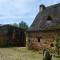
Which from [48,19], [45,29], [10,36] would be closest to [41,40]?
[45,29]

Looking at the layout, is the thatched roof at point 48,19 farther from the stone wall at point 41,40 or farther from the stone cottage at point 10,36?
the stone cottage at point 10,36

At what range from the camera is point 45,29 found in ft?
91.7

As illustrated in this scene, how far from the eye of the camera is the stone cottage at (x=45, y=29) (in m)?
27.4

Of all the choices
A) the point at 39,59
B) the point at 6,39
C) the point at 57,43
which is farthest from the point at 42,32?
the point at 6,39

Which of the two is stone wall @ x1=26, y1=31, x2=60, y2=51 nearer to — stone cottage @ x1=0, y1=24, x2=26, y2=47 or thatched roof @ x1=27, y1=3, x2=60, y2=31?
thatched roof @ x1=27, y1=3, x2=60, y2=31

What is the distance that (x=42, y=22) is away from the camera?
30438mm

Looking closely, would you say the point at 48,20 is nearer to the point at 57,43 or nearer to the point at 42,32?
the point at 42,32

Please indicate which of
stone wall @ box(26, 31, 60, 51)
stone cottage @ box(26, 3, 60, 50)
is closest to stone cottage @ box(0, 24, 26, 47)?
stone cottage @ box(26, 3, 60, 50)

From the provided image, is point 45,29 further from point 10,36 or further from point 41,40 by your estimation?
point 10,36

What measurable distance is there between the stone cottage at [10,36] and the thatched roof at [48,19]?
8.16 meters

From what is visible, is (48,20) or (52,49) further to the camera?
(48,20)

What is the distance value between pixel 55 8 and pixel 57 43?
8.70m

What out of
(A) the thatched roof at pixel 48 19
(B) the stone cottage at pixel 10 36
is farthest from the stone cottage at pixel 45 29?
(B) the stone cottage at pixel 10 36

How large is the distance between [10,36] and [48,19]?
1117 cm
